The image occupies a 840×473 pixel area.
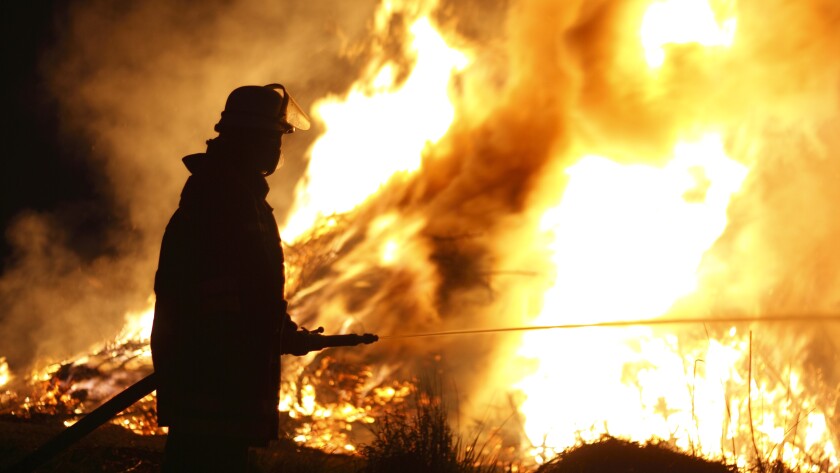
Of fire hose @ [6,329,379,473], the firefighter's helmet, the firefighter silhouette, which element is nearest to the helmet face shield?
the firefighter's helmet

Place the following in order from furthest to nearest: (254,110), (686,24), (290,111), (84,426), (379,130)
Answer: (379,130)
(686,24)
(290,111)
(254,110)
(84,426)

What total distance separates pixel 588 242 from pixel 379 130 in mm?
3175

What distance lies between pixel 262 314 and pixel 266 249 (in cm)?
32

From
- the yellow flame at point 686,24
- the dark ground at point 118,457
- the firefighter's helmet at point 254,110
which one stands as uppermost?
the yellow flame at point 686,24

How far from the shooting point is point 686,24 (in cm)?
657

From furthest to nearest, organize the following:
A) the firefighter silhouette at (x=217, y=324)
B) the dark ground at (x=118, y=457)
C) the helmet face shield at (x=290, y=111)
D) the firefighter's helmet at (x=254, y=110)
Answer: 1. the dark ground at (x=118, y=457)
2. the helmet face shield at (x=290, y=111)
3. the firefighter's helmet at (x=254, y=110)
4. the firefighter silhouette at (x=217, y=324)

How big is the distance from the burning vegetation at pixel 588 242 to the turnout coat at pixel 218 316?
11.2ft

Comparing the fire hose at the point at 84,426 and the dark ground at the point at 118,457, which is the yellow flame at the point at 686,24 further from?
the fire hose at the point at 84,426

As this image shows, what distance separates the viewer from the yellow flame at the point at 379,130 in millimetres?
7879

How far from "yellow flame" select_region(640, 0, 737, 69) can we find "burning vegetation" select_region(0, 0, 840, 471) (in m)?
0.02

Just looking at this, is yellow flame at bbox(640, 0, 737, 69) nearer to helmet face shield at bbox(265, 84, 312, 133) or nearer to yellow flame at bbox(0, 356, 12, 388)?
helmet face shield at bbox(265, 84, 312, 133)

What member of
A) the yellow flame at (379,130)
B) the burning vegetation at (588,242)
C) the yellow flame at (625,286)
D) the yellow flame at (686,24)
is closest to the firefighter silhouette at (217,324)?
the burning vegetation at (588,242)

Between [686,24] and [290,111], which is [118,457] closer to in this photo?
[290,111]

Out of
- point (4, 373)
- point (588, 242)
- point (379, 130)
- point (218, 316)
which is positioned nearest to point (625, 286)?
point (588, 242)
